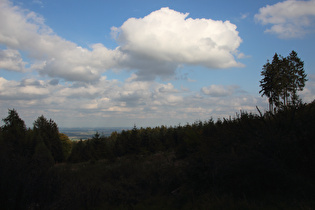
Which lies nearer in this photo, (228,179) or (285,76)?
(228,179)

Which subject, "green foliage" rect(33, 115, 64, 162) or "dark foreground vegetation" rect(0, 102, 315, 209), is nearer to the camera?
"dark foreground vegetation" rect(0, 102, 315, 209)

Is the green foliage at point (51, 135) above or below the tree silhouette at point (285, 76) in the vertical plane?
below

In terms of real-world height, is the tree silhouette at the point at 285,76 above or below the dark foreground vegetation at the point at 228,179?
above

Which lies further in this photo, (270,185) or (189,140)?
(189,140)

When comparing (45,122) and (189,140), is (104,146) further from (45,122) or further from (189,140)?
(189,140)

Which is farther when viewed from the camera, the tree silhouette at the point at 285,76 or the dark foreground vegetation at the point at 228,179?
the tree silhouette at the point at 285,76

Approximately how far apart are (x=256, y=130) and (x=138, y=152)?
1116 inches

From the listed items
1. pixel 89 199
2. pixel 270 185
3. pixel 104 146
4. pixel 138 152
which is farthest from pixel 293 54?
pixel 89 199

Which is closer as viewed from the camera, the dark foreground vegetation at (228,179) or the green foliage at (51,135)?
the dark foreground vegetation at (228,179)

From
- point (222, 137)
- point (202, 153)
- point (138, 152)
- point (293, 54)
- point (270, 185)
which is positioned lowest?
point (138, 152)

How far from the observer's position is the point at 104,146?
118ft

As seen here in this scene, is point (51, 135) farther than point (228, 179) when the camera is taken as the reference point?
Yes

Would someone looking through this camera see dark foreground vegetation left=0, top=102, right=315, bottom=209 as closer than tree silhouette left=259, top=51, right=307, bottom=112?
Yes

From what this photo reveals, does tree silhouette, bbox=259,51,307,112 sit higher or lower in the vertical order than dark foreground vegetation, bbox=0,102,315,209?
higher
